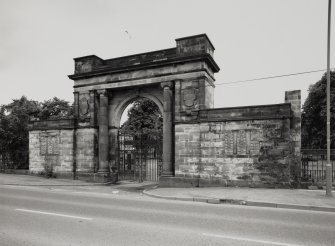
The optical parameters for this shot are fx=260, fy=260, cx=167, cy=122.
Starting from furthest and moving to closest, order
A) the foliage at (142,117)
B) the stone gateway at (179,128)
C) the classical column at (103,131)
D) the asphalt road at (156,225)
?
the foliage at (142,117) < the classical column at (103,131) < the stone gateway at (179,128) < the asphalt road at (156,225)

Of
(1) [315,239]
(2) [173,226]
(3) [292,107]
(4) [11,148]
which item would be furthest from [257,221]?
(4) [11,148]

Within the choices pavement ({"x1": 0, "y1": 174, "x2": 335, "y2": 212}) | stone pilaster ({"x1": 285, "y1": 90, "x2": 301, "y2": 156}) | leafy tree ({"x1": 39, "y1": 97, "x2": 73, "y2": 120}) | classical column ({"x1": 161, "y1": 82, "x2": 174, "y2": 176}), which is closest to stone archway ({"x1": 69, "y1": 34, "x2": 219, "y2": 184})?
classical column ({"x1": 161, "y1": 82, "x2": 174, "y2": 176})

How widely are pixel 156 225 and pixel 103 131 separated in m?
10.9

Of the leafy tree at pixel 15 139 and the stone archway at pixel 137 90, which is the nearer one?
the stone archway at pixel 137 90

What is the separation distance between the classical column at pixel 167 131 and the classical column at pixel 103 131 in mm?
4023

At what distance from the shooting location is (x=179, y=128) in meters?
13.9

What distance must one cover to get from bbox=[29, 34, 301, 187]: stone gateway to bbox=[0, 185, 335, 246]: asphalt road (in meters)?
4.32

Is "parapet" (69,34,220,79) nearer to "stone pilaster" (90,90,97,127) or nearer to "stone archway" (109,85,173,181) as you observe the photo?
"stone pilaster" (90,90,97,127)

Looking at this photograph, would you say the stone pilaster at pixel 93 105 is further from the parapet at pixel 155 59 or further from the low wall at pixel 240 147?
the low wall at pixel 240 147

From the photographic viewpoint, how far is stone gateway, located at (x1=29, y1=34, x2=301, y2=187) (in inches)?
473

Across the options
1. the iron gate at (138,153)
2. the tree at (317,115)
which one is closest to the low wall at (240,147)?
the iron gate at (138,153)

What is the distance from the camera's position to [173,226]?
19.5 feet

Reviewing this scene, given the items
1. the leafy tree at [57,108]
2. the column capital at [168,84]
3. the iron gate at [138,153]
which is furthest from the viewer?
the leafy tree at [57,108]

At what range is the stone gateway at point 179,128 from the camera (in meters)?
12.0
